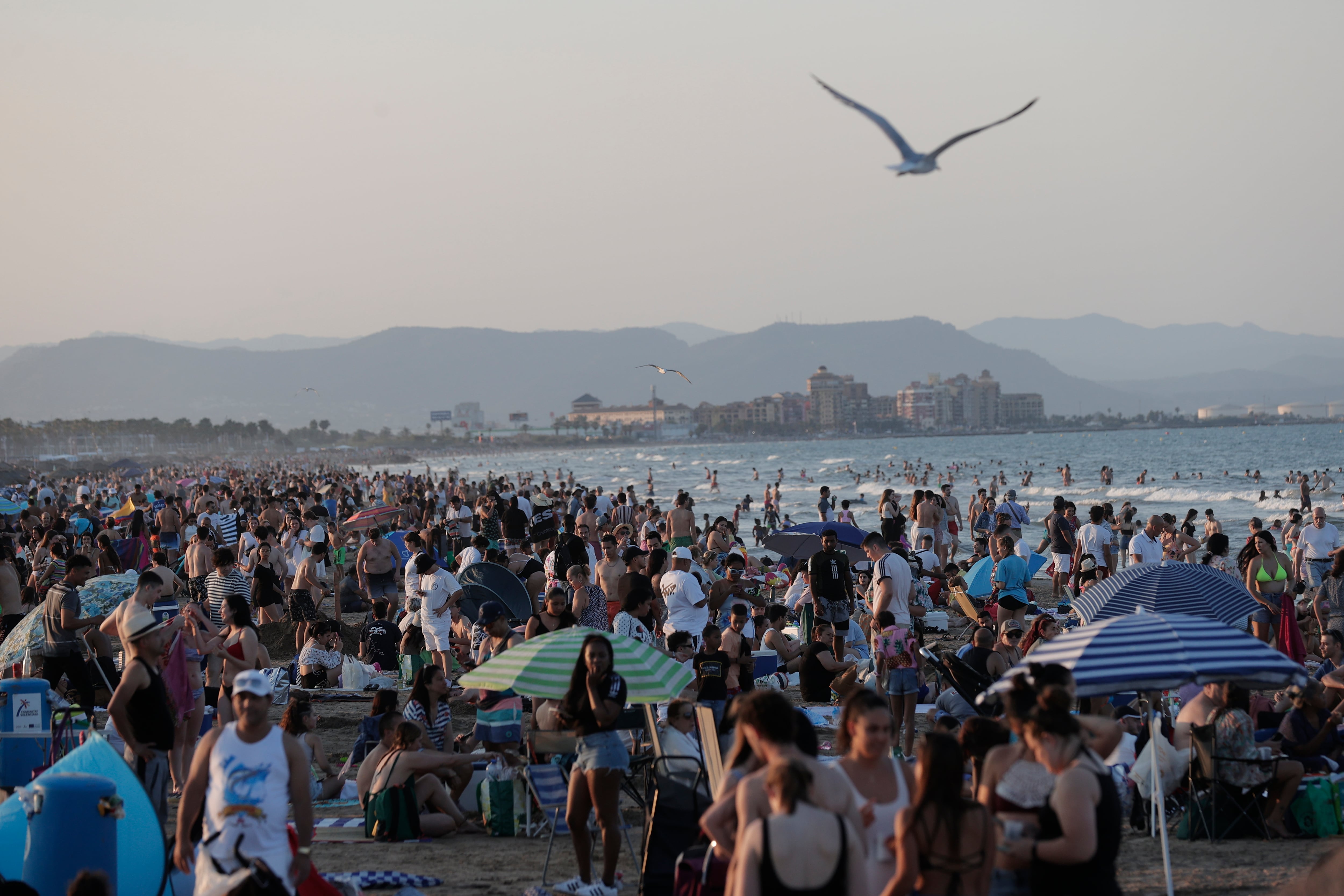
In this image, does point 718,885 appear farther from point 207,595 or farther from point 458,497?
point 458,497

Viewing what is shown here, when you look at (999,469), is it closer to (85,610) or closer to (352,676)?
(352,676)

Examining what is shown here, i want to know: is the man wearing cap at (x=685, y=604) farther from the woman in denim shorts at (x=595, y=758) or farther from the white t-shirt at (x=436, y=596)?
the woman in denim shorts at (x=595, y=758)

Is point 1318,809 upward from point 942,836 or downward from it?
downward

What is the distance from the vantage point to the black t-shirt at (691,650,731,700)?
7.49 m

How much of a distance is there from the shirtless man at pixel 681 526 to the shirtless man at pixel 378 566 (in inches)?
157

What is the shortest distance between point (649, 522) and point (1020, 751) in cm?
1486

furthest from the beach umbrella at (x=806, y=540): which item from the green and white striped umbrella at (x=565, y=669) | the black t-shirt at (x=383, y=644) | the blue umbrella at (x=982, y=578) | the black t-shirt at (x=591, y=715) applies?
the black t-shirt at (x=591, y=715)

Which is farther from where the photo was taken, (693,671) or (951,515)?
(951,515)

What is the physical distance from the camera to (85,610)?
7539 millimetres

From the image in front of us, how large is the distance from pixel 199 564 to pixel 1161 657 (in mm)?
11545

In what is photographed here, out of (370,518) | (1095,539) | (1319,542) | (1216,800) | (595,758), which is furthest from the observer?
(370,518)

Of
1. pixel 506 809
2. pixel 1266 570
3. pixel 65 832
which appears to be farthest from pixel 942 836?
pixel 1266 570

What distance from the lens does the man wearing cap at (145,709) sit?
5309 mm

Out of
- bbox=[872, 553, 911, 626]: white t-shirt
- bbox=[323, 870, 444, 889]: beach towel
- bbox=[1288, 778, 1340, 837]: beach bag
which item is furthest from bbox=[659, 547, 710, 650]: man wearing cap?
bbox=[1288, 778, 1340, 837]: beach bag
